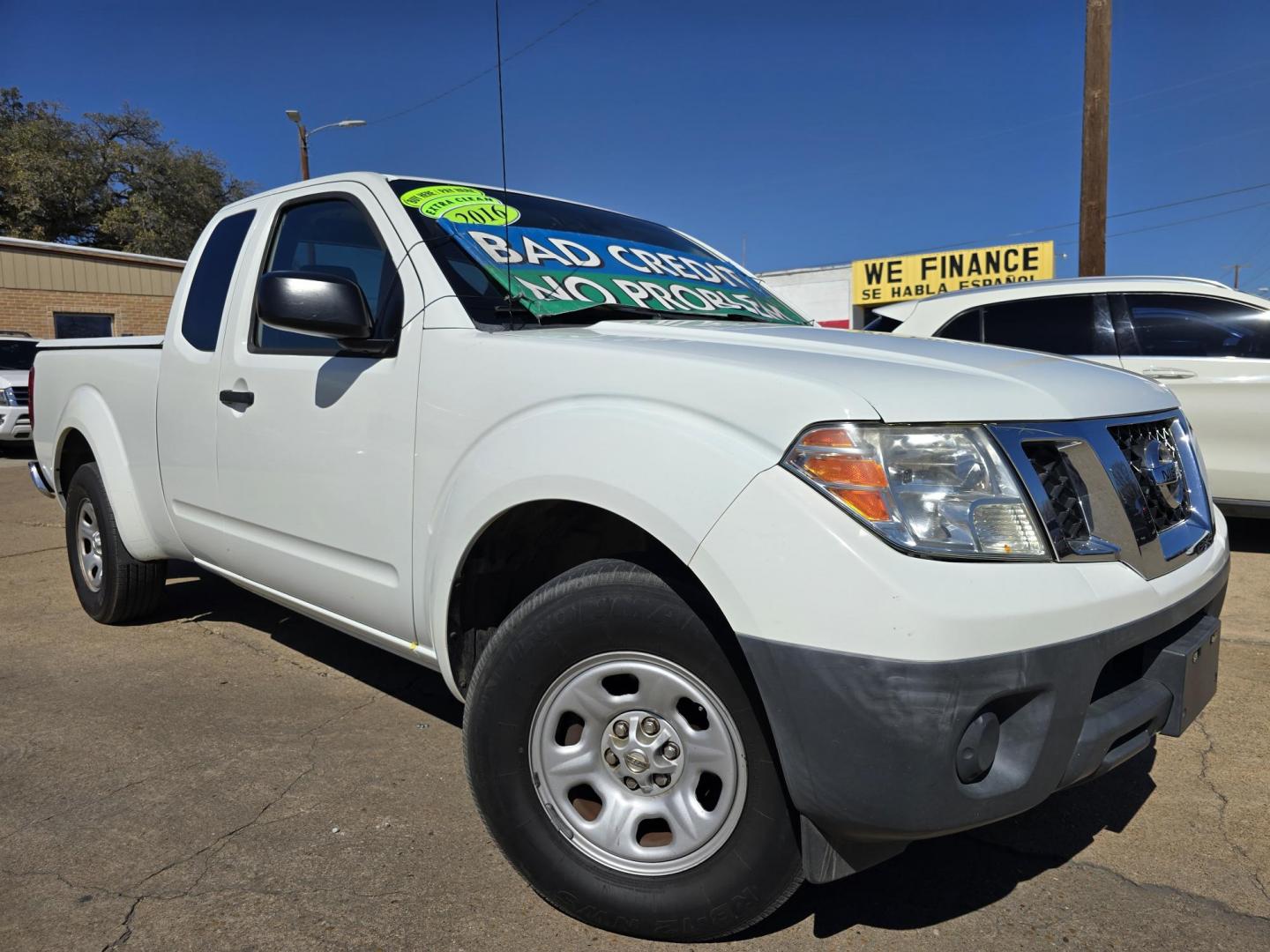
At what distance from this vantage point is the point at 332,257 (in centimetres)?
335

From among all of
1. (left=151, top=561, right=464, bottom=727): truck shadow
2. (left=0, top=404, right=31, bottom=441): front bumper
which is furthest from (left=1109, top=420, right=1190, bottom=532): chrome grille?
(left=0, top=404, right=31, bottom=441): front bumper

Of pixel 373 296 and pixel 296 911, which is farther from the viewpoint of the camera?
pixel 373 296

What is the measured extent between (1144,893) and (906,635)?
4.09ft

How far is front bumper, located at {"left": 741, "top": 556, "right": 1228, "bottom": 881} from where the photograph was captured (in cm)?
163

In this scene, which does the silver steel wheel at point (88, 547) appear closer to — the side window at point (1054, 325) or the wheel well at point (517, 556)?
the wheel well at point (517, 556)

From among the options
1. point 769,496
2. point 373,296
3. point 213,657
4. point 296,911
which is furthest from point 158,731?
point 769,496

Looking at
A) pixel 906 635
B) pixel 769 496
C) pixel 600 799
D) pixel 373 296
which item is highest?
pixel 373 296

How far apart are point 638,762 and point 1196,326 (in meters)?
5.23

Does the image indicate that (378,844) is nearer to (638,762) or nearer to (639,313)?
(638,762)

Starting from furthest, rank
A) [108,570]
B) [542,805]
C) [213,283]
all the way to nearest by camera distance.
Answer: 1. [108,570]
2. [213,283]
3. [542,805]

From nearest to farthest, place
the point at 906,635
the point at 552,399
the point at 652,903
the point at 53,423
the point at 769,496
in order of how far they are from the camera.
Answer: the point at 906,635 < the point at 769,496 < the point at 652,903 < the point at 552,399 < the point at 53,423

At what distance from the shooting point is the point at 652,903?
2020 mm

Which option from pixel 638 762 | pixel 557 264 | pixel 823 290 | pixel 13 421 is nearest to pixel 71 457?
pixel 557 264

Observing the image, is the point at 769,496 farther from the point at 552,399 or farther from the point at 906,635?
the point at 552,399
